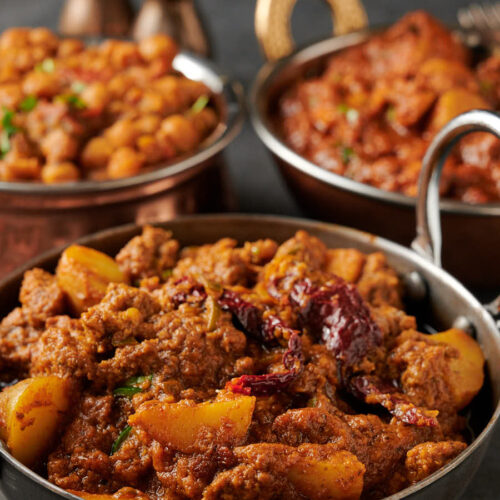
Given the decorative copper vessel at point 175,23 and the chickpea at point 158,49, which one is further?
the decorative copper vessel at point 175,23

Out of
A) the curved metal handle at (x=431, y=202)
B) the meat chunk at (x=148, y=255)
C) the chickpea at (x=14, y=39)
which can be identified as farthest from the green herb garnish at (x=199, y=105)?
the curved metal handle at (x=431, y=202)

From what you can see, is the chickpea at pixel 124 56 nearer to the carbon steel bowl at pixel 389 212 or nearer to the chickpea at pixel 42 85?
the chickpea at pixel 42 85

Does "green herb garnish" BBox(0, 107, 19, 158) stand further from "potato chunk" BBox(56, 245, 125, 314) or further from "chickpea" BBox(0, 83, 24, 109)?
"potato chunk" BBox(56, 245, 125, 314)

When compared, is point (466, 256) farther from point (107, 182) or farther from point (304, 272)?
point (107, 182)

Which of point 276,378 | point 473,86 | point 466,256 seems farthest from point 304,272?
point 473,86

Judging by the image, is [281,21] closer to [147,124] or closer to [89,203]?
[147,124]

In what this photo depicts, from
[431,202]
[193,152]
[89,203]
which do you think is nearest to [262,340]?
[431,202]

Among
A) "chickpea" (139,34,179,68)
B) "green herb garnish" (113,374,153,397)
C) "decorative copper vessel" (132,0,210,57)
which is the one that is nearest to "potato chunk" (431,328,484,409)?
"green herb garnish" (113,374,153,397)
